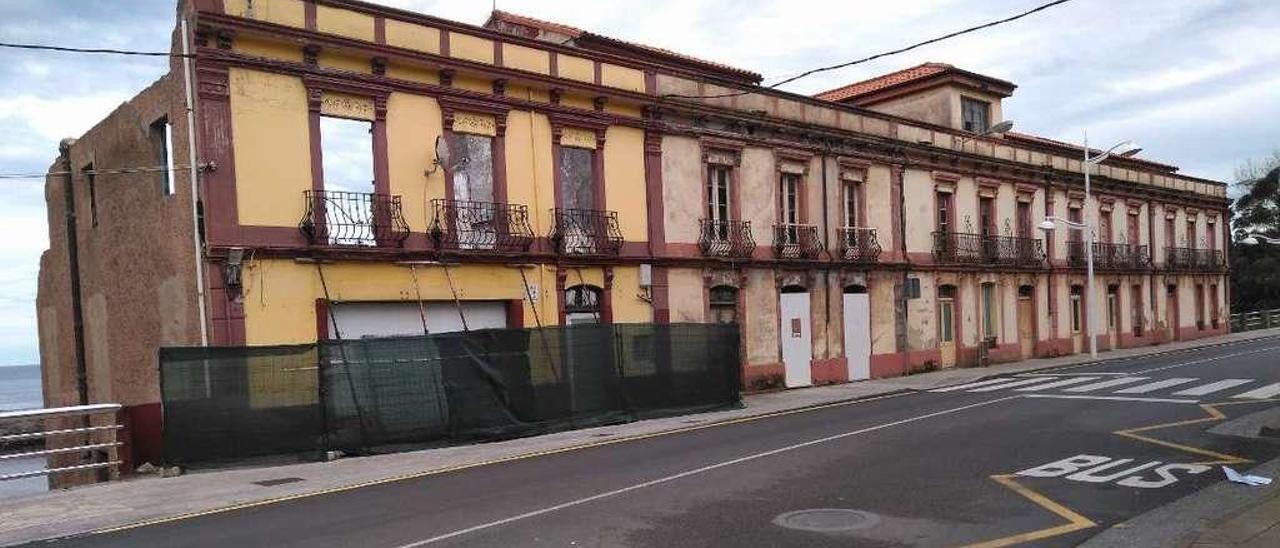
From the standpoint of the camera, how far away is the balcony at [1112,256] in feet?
121

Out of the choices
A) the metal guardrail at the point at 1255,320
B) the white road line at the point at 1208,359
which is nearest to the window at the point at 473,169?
the white road line at the point at 1208,359

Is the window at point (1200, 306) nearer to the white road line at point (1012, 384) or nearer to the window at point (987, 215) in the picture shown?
the window at point (987, 215)

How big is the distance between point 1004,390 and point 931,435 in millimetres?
8283

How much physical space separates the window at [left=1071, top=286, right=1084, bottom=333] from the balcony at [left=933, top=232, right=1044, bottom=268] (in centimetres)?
334

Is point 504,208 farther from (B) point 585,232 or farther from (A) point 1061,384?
(A) point 1061,384

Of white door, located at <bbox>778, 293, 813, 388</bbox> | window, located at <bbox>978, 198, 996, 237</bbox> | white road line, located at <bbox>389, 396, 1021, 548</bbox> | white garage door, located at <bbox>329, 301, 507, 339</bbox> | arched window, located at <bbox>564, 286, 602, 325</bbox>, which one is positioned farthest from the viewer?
window, located at <bbox>978, 198, 996, 237</bbox>

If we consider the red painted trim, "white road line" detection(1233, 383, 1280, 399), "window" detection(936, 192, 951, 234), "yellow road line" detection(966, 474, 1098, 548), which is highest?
the red painted trim

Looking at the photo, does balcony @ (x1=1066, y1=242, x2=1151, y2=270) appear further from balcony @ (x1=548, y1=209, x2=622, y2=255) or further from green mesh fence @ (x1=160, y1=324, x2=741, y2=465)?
green mesh fence @ (x1=160, y1=324, x2=741, y2=465)

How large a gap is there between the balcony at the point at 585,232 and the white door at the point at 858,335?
342 inches

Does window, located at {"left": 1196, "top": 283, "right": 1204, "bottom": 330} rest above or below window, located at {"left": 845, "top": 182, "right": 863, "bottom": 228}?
below

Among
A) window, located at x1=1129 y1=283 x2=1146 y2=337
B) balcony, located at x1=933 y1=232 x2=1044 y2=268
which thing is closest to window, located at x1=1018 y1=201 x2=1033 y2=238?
balcony, located at x1=933 y1=232 x2=1044 y2=268

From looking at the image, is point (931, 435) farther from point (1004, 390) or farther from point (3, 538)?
point (3, 538)

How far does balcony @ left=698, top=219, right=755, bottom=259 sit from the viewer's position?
75.6ft

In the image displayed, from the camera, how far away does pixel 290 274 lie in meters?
16.0
